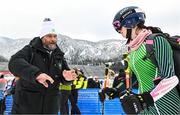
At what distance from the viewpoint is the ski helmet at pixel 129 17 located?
3.34m

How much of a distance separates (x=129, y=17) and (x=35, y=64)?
5.99ft

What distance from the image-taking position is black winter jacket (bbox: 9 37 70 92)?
4.59 m

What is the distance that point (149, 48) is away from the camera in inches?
118

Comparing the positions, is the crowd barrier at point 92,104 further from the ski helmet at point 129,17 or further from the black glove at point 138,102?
the black glove at point 138,102

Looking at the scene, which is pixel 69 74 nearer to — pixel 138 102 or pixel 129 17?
pixel 129 17

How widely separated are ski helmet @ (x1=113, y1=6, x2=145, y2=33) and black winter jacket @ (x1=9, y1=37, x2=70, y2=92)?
53.6 inches

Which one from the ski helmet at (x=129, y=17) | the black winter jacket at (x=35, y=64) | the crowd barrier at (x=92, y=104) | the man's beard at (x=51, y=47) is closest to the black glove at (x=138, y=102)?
the ski helmet at (x=129, y=17)

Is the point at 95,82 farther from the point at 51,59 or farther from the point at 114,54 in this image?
the point at 114,54

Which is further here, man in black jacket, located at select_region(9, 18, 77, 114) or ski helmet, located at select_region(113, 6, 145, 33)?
man in black jacket, located at select_region(9, 18, 77, 114)

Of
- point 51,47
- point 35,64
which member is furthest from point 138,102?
point 51,47

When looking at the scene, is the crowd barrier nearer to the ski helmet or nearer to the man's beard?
the man's beard

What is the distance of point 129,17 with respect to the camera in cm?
336

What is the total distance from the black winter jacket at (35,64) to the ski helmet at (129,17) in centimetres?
136

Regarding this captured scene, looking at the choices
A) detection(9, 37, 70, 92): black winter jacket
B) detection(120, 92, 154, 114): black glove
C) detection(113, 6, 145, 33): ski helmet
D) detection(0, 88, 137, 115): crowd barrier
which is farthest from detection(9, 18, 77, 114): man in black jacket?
detection(0, 88, 137, 115): crowd barrier
